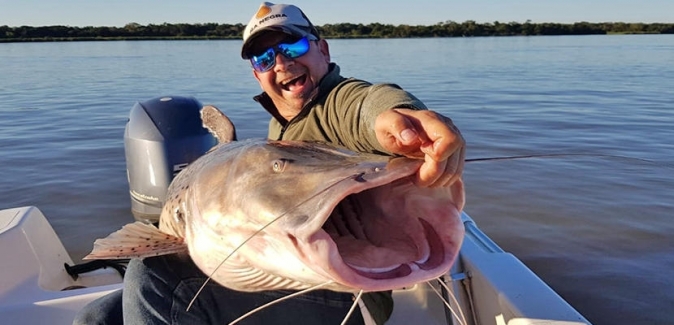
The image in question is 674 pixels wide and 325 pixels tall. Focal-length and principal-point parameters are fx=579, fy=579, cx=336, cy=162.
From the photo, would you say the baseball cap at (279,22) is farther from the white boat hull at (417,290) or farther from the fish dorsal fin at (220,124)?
the white boat hull at (417,290)

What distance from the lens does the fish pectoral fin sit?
198cm

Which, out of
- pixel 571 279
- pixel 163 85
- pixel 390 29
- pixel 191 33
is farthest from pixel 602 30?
pixel 571 279

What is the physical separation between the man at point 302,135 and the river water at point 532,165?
0.41 metres

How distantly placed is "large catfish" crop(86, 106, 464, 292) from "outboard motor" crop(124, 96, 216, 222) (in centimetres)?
240

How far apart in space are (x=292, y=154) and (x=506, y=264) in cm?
162

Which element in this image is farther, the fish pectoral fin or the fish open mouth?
the fish pectoral fin

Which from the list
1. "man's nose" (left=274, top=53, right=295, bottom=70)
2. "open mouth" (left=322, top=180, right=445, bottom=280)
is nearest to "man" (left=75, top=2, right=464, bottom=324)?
"man's nose" (left=274, top=53, right=295, bottom=70)

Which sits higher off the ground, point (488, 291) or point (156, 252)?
point (156, 252)

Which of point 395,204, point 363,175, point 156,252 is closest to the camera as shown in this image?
point 363,175

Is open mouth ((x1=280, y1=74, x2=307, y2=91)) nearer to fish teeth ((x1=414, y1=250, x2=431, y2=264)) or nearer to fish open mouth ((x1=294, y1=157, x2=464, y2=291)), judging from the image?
fish open mouth ((x1=294, y1=157, x2=464, y2=291))

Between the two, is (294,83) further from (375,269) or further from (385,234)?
(375,269)

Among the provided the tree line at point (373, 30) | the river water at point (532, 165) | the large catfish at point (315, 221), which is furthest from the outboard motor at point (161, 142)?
the tree line at point (373, 30)

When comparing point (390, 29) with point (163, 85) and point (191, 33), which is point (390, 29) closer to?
point (191, 33)

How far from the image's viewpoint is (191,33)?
2749 inches
